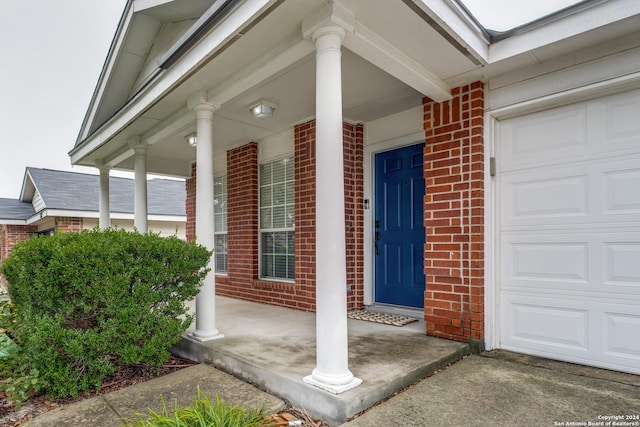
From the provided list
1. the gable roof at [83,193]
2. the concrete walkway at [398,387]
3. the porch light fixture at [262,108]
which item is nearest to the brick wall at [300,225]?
the porch light fixture at [262,108]

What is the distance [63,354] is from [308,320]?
2367mm

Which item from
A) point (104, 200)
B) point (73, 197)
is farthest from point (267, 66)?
point (73, 197)

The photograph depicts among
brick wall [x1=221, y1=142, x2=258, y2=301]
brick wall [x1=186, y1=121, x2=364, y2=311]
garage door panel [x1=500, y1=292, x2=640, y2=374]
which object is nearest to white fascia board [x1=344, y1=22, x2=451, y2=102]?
brick wall [x1=186, y1=121, x2=364, y2=311]

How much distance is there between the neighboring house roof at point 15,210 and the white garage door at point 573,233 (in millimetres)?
14421

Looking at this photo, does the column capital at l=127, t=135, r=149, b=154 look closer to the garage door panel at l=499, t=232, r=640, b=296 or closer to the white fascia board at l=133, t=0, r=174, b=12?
the white fascia board at l=133, t=0, r=174, b=12

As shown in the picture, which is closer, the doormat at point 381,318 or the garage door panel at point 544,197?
the garage door panel at point 544,197

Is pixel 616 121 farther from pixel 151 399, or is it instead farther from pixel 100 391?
pixel 100 391

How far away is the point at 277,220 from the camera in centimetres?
549

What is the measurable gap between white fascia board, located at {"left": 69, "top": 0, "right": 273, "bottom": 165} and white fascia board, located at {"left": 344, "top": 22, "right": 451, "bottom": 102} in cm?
67

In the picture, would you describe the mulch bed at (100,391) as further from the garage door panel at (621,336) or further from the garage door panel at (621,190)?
the garage door panel at (621,190)

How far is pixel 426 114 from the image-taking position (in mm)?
3613

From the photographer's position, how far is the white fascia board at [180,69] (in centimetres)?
237

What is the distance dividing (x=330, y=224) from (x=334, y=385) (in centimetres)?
101

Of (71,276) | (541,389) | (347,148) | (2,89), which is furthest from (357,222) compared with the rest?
(2,89)
